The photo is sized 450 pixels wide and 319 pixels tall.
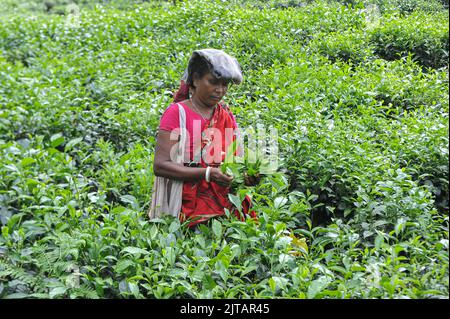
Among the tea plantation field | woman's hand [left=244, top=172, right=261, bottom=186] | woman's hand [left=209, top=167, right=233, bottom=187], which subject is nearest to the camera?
the tea plantation field

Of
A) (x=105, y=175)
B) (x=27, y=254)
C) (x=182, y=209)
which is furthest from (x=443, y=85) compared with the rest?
(x=27, y=254)

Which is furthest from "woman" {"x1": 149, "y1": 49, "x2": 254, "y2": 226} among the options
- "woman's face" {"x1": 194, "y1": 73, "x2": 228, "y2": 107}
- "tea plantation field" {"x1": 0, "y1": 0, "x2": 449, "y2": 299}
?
"tea plantation field" {"x1": 0, "y1": 0, "x2": 449, "y2": 299}

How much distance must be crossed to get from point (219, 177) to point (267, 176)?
1.07 ft

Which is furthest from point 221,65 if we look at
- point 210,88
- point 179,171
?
point 179,171

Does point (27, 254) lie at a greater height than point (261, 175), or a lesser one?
lesser

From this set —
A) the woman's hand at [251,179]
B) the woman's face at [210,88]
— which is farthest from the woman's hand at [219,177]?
the woman's face at [210,88]

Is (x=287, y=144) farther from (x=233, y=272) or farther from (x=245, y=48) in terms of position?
(x=245, y=48)

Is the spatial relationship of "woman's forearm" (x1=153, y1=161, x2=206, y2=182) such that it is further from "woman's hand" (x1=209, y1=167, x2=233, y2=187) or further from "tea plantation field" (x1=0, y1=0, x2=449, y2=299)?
"tea plantation field" (x1=0, y1=0, x2=449, y2=299)

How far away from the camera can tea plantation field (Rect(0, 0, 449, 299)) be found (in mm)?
2516

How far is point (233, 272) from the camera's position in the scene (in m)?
2.58

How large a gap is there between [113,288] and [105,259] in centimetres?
17

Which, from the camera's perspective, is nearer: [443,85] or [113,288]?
[113,288]

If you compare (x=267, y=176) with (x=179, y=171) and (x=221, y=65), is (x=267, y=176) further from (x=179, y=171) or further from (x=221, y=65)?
(x=221, y=65)
